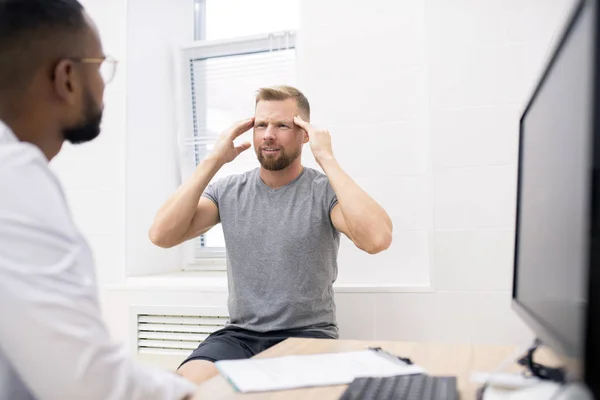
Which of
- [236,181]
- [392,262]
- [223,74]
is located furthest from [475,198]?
[223,74]

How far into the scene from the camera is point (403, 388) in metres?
1.00

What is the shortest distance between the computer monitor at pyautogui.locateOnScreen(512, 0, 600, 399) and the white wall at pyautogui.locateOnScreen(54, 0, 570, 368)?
1.13 metres

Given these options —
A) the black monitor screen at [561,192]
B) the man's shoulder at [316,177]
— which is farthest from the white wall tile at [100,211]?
the black monitor screen at [561,192]

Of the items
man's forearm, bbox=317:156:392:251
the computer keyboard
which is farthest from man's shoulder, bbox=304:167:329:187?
the computer keyboard

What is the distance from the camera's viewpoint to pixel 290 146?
6.96 feet

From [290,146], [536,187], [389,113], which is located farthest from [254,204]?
[536,187]

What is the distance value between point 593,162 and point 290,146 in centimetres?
162

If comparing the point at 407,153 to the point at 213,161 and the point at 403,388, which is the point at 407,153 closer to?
the point at 213,161

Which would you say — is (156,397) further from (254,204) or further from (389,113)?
(389,113)

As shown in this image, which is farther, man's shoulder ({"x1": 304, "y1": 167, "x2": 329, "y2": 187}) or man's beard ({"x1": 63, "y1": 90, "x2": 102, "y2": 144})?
man's shoulder ({"x1": 304, "y1": 167, "x2": 329, "y2": 187})

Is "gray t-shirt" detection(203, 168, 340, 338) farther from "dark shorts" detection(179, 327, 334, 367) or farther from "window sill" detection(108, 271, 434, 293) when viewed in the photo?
"window sill" detection(108, 271, 434, 293)

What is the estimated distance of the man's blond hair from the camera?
2.15 metres

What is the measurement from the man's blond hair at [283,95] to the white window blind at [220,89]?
60 centimetres

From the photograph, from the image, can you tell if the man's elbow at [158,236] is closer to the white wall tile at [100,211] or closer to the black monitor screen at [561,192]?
the white wall tile at [100,211]
